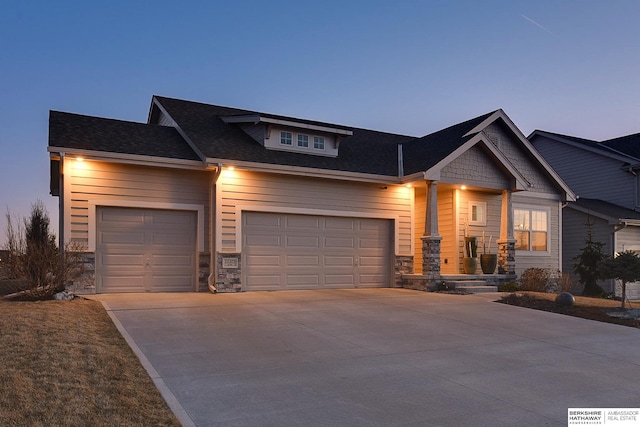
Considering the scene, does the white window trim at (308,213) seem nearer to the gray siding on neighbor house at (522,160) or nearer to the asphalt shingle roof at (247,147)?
the asphalt shingle roof at (247,147)

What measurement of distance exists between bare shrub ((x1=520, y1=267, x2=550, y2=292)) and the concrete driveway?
15.9ft

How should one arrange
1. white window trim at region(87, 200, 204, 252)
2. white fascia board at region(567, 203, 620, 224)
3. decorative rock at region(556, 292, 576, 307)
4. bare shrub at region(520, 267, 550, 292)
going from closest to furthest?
white window trim at region(87, 200, 204, 252) < decorative rock at region(556, 292, 576, 307) < bare shrub at region(520, 267, 550, 292) < white fascia board at region(567, 203, 620, 224)

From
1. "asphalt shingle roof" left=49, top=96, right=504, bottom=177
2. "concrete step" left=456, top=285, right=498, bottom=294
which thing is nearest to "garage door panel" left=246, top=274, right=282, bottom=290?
"asphalt shingle roof" left=49, top=96, right=504, bottom=177

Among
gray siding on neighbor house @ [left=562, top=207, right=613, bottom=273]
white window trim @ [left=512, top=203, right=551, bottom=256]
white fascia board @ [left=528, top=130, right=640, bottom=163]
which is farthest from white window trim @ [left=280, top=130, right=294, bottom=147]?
white fascia board @ [left=528, top=130, right=640, bottom=163]

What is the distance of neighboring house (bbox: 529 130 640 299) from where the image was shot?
68.5 ft

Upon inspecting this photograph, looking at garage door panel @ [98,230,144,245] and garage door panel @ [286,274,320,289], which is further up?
→ garage door panel @ [98,230,144,245]

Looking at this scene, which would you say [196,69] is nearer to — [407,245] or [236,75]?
[236,75]

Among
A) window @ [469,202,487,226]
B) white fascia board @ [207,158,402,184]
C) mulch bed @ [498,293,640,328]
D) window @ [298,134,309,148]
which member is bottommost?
mulch bed @ [498,293,640,328]

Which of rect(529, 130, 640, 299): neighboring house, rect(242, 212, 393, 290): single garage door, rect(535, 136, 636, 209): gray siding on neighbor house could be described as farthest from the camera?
rect(535, 136, 636, 209): gray siding on neighbor house

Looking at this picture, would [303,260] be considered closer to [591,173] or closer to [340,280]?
[340,280]

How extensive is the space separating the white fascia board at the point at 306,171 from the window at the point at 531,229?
552cm

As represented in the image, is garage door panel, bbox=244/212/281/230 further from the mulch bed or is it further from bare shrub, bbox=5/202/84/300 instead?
the mulch bed

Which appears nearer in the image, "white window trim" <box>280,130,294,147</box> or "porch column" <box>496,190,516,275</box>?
"white window trim" <box>280,130,294,147</box>

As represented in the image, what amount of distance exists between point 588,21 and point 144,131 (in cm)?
1491
